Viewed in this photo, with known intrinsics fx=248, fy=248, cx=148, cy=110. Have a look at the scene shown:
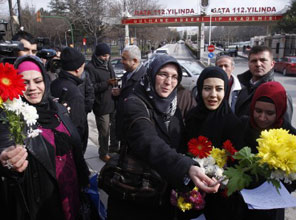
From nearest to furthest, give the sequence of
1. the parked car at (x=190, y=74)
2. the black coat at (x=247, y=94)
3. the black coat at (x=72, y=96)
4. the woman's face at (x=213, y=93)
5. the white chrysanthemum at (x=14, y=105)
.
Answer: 1. the white chrysanthemum at (x=14, y=105)
2. the woman's face at (x=213, y=93)
3. the black coat at (x=247, y=94)
4. the black coat at (x=72, y=96)
5. the parked car at (x=190, y=74)

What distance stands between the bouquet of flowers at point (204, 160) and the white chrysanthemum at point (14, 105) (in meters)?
1.06

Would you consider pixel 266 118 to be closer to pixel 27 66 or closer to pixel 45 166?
pixel 45 166

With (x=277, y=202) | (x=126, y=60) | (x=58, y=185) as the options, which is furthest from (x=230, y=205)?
(x=126, y=60)

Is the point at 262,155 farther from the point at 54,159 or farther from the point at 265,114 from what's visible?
the point at 54,159

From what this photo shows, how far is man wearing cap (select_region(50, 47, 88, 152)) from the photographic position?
280cm

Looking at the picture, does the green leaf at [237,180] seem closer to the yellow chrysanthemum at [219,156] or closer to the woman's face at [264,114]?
the yellow chrysanthemum at [219,156]

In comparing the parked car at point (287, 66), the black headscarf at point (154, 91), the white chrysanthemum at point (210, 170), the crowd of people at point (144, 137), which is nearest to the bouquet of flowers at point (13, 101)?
the crowd of people at point (144, 137)

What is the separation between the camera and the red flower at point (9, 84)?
119cm

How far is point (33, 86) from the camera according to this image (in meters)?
A: 1.92

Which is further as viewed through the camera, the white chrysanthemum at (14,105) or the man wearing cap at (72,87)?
the man wearing cap at (72,87)

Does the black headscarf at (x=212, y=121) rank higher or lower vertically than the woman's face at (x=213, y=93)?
lower

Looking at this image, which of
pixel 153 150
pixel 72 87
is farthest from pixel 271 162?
pixel 72 87

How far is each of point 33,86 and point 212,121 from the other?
4.68 feet

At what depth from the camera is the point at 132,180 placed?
173 centimetres
